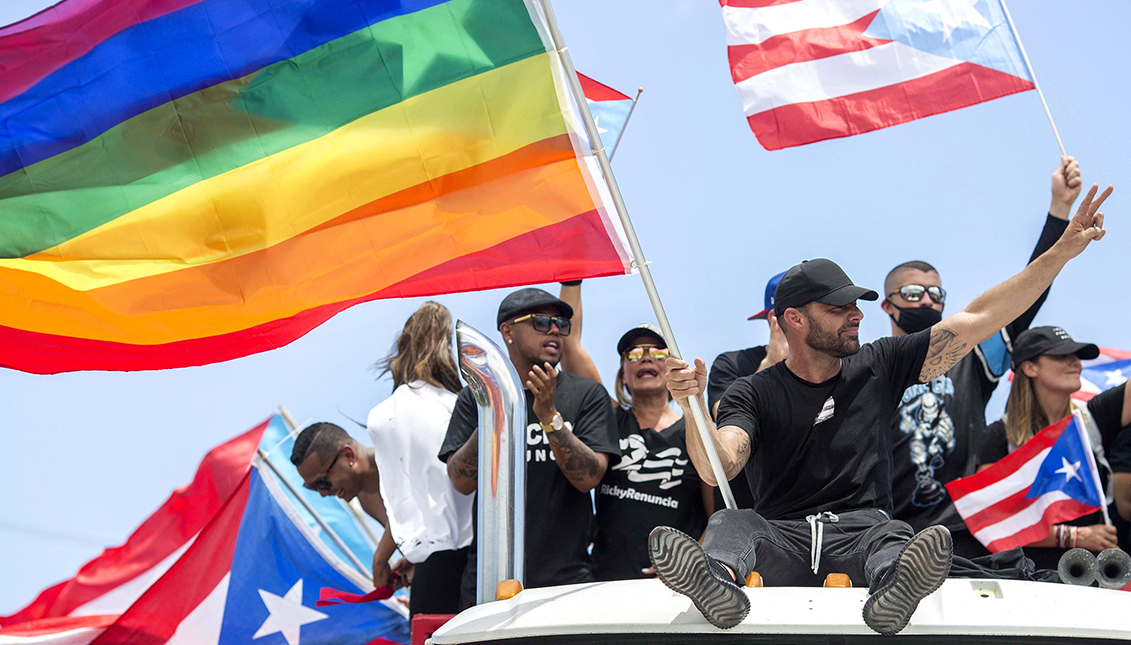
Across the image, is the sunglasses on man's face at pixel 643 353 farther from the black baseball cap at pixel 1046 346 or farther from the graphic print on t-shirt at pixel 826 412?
the black baseball cap at pixel 1046 346

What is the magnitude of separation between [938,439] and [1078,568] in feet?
6.21

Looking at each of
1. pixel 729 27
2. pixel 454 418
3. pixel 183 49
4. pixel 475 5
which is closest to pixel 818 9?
pixel 729 27

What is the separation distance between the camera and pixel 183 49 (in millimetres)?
3994

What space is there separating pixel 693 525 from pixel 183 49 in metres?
3.02

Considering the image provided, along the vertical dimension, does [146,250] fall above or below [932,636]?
above

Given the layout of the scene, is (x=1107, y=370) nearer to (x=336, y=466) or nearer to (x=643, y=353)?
(x=643, y=353)

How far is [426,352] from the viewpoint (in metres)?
5.66

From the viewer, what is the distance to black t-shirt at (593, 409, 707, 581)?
4.95 m

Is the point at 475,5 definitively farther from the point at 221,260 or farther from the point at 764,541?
the point at 764,541

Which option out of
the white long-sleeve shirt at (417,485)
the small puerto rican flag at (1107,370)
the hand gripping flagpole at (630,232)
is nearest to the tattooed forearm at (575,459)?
the white long-sleeve shirt at (417,485)

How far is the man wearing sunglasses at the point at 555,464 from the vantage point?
4699mm

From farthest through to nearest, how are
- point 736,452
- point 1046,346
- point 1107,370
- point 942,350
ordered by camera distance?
1. point 1107,370
2. point 1046,346
3. point 942,350
4. point 736,452

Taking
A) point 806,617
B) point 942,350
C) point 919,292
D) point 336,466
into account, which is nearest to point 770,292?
point 919,292

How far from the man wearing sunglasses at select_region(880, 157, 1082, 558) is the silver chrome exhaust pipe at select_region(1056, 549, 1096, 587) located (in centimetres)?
171
